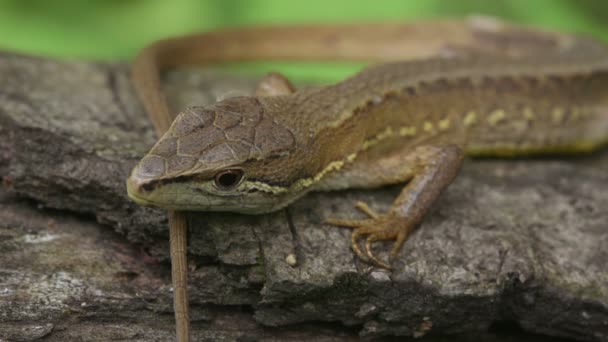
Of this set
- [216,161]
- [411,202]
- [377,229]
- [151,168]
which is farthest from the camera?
[411,202]

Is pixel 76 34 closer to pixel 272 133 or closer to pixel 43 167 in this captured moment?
pixel 43 167

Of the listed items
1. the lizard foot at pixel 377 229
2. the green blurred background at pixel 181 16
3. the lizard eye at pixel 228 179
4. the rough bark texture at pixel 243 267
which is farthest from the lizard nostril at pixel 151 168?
the green blurred background at pixel 181 16

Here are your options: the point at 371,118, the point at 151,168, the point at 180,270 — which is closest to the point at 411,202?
the point at 371,118

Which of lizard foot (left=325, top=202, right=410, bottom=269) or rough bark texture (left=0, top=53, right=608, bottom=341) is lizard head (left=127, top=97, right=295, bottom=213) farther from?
lizard foot (left=325, top=202, right=410, bottom=269)

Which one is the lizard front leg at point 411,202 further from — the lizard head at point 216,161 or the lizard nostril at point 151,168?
the lizard nostril at point 151,168

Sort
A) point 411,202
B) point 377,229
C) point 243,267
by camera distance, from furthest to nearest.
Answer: point 411,202 → point 377,229 → point 243,267

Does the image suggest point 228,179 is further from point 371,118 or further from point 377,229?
point 371,118
